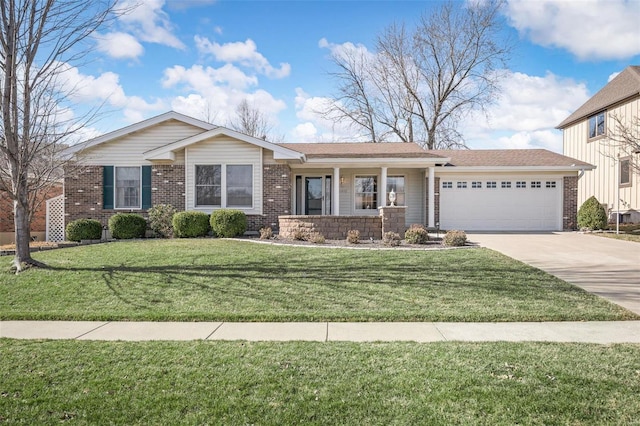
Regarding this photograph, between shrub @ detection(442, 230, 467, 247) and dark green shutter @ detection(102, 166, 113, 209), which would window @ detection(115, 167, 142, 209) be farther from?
shrub @ detection(442, 230, 467, 247)

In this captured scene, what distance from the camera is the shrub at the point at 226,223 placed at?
42.4 ft

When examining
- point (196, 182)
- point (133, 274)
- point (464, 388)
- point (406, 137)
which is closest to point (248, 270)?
point (133, 274)

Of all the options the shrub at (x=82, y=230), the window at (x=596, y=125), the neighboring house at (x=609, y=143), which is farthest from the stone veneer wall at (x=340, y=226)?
the window at (x=596, y=125)

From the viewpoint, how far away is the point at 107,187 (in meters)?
14.8

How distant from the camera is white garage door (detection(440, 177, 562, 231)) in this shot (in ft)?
56.0

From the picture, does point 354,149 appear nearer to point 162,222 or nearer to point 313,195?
point 313,195

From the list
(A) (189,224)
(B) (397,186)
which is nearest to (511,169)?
(B) (397,186)

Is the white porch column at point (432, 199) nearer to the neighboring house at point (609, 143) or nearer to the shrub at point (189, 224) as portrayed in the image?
the neighboring house at point (609, 143)

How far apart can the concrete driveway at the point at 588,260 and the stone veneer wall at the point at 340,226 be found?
10.6 ft

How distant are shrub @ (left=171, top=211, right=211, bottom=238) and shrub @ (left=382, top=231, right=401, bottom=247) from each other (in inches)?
234

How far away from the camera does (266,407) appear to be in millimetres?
2998

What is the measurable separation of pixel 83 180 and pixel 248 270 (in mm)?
10093

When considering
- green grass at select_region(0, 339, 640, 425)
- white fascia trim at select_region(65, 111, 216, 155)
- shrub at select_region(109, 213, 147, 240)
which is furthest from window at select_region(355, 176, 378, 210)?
green grass at select_region(0, 339, 640, 425)

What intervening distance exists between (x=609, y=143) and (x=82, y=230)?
2345 cm
